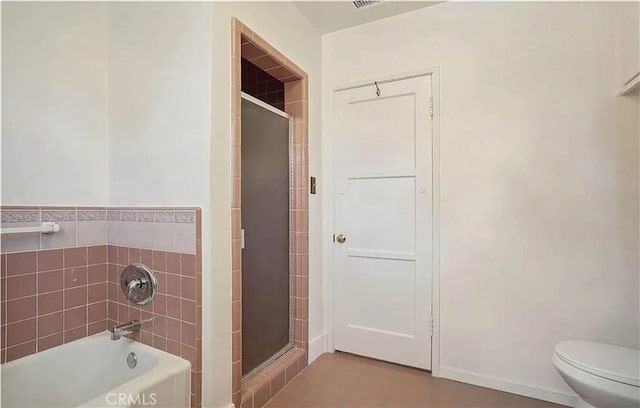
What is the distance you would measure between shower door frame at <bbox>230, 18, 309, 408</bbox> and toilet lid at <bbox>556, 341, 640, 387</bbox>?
4.90 ft

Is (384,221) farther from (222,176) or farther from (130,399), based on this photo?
(130,399)


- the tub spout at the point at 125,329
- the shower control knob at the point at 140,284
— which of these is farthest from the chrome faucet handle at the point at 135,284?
the tub spout at the point at 125,329

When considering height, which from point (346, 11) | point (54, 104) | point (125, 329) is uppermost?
point (346, 11)

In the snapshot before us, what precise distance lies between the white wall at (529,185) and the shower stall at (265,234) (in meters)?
1.05

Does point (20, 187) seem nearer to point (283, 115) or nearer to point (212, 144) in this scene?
point (212, 144)

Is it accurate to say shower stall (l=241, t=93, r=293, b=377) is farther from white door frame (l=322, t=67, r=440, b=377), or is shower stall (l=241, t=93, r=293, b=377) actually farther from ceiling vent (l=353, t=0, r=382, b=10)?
ceiling vent (l=353, t=0, r=382, b=10)

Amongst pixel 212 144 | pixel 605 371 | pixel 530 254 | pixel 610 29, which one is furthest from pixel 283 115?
pixel 605 371

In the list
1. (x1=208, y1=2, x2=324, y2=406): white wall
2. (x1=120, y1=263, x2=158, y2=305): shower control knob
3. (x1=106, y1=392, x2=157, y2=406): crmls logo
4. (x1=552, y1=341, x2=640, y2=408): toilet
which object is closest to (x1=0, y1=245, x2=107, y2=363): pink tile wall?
(x1=120, y1=263, x2=158, y2=305): shower control knob

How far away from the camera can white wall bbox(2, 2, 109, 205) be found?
1.52 metres

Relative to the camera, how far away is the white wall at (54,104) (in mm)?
1518

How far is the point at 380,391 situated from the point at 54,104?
243 centimetres

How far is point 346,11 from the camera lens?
221 cm

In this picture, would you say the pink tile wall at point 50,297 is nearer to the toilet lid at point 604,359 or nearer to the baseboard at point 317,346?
the baseboard at point 317,346

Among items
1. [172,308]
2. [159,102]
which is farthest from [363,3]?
[172,308]
